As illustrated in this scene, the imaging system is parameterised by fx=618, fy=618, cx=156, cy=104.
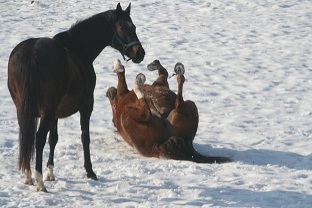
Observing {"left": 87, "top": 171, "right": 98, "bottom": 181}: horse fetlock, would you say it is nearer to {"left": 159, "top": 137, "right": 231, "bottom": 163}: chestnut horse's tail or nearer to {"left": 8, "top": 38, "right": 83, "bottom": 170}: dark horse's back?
{"left": 8, "top": 38, "right": 83, "bottom": 170}: dark horse's back


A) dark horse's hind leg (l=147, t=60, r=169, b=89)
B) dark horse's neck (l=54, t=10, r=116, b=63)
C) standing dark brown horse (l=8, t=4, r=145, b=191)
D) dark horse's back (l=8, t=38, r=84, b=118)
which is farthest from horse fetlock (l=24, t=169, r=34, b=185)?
dark horse's hind leg (l=147, t=60, r=169, b=89)

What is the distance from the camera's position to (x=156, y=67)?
31.2 ft

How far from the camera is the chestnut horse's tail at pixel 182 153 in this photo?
7.83 metres

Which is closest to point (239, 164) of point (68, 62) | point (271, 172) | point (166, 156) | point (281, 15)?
point (271, 172)

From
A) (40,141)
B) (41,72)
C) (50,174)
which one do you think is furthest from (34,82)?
(50,174)

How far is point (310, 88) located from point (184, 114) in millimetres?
4837

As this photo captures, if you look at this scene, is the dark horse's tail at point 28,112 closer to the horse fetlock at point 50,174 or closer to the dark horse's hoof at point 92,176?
the horse fetlock at point 50,174

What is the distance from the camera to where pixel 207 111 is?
10.7m

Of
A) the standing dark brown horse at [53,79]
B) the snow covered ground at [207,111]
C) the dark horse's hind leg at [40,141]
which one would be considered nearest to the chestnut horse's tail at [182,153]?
the snow covered ground at [207,111]

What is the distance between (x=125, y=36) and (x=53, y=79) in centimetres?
164

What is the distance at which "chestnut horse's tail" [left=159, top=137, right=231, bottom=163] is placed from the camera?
783 cm

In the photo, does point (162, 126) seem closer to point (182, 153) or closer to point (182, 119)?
point (182, 119)

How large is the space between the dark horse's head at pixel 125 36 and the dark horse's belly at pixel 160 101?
941 mm

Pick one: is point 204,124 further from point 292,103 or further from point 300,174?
point 300,174
